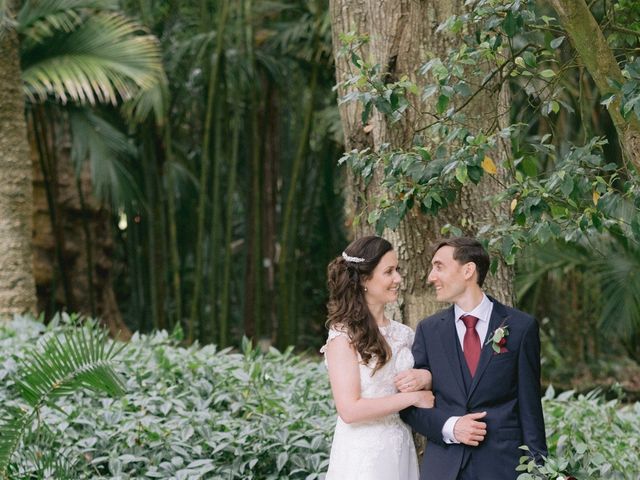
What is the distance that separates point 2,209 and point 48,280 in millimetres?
3963

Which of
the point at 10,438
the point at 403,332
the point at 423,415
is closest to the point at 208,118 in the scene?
the point at 10,438

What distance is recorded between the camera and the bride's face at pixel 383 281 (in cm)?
334

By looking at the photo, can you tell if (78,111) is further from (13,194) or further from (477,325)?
(477,325)

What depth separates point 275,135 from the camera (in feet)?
42.9

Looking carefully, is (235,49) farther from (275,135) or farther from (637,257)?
(637,257)

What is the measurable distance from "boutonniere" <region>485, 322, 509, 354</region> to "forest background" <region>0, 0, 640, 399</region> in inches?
10.5

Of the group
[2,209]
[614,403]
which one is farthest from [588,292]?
[2,209]

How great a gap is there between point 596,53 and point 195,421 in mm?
2604

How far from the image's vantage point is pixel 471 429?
10.0 feet

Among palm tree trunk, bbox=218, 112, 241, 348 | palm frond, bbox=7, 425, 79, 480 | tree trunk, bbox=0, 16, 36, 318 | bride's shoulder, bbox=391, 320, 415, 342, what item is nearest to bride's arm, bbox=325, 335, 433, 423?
bride's shoulder, bbox=391, 320, 415, 342

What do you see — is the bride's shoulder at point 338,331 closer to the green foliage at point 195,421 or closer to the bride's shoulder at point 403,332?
the bride's shoulder at point 403,332

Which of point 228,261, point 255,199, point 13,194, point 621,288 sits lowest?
point 621,288

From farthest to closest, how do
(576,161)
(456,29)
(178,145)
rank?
(178,145), (456,29), (576,161)

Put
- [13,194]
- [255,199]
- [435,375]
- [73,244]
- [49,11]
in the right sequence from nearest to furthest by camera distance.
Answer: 1. [435,375]
2. [13,194]
3. [49,11]
4. [73,244]
5. [255,199]
